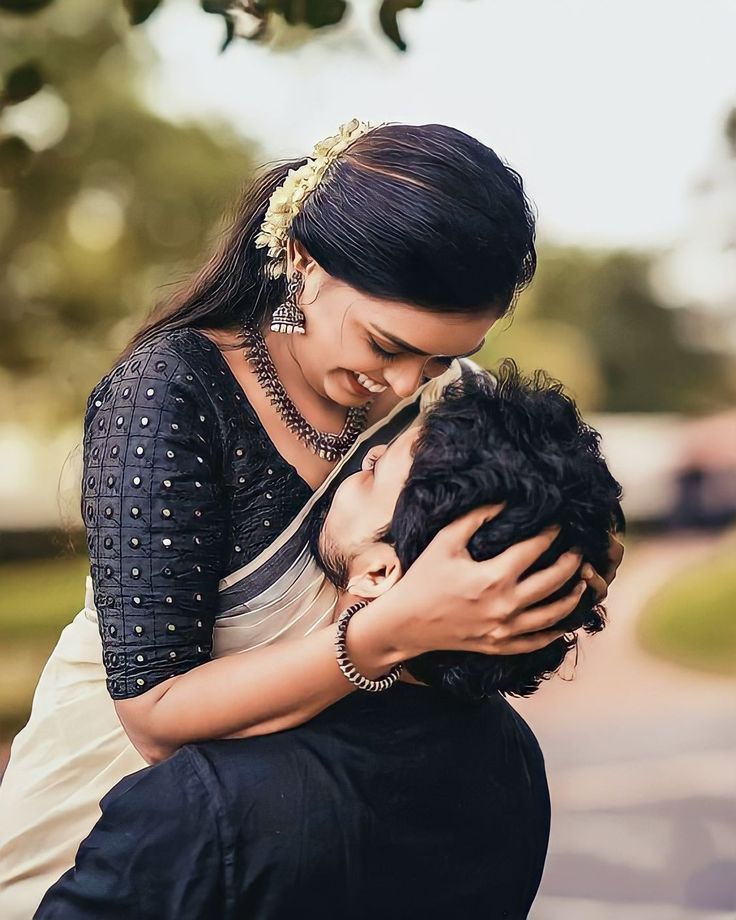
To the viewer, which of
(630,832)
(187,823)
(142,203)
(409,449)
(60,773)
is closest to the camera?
(187,823)

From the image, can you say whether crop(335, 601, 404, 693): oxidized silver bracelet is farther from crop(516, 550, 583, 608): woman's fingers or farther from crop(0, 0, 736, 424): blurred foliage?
crop(0, 0, 736, 424): blurred foliage

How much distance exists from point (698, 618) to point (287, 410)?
2.15 meters

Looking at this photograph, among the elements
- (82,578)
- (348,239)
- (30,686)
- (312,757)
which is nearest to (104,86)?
(82,578)

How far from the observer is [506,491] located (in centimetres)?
154

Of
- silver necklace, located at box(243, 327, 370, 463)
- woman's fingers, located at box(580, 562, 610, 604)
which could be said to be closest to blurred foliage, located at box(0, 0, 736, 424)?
silver necklace, located at box(243, 327, 370, 463)

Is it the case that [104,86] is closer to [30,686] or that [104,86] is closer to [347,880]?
[30,686]

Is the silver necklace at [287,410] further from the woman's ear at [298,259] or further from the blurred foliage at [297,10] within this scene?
the blurred foliage at [297,10]

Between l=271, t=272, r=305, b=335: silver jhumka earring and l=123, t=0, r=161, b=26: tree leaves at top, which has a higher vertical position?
l=123, t=0, r=161, b=26: tree leaves at top

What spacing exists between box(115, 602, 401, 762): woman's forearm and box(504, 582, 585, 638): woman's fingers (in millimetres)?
146

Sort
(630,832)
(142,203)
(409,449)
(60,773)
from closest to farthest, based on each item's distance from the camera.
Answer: (409,449)
(60,773)
(630,832)
(142,203)

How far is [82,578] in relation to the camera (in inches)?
132

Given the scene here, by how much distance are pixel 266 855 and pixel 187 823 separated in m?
0.10

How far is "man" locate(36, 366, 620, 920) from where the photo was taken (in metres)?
1.54

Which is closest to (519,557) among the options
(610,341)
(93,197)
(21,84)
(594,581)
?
(594,581)
